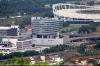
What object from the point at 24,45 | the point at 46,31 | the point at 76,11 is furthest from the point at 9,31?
the point at 76,11

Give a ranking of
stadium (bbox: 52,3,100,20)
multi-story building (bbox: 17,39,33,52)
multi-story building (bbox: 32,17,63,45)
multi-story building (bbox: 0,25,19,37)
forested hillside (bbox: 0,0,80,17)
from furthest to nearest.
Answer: forested hillside (bbox: 0,0,80,17) < stadium (bbox: 52,3,100,20) < multi-story building (bbox: 0,25,19,37) < multi-story building (bbox: 32,17,63,45) < multi-story building (bbox: 17,39,33,52)

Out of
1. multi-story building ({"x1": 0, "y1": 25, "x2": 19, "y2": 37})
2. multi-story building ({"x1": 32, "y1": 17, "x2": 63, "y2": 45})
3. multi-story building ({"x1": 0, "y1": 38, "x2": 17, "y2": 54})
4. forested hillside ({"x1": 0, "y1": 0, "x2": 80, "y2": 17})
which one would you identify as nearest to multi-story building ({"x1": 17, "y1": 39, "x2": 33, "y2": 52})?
multi-story building ({"x1": 0, "y1": 38, "x2": 17, "y2": 54})

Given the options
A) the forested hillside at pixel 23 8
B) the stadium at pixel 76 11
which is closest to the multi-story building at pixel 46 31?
the stadium at pixel 76 11

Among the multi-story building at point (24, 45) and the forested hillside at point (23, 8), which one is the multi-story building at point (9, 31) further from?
the forested hillside at point (23, 8)

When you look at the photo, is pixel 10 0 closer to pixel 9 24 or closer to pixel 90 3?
pixel 90 3

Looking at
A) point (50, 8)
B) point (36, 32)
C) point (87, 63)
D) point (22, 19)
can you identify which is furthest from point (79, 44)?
point (50, 8)

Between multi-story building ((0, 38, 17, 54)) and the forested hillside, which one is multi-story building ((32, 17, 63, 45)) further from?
the forested hillside
